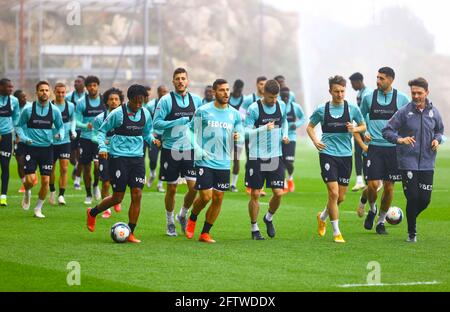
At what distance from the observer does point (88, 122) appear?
2098 cm

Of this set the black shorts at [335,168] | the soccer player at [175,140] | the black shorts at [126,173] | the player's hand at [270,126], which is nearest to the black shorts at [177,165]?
the soccer player at [175,140]

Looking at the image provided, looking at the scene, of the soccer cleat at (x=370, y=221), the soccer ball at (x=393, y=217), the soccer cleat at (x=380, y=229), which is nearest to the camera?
the soccer cleat at (x=380, y=229)

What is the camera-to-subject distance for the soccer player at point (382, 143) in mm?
16359

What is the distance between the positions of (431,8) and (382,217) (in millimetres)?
74574

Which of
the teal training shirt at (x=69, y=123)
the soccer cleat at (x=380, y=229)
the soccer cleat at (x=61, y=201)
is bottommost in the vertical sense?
the soccer cleat at (x=61, y=201)

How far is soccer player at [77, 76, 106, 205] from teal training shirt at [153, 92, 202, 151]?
509cm

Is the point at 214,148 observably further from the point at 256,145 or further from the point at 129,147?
the point at 129,147

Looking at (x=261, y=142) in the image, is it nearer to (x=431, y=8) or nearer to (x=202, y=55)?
(x=202, y=55)

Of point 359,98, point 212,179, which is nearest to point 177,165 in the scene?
point 212,179

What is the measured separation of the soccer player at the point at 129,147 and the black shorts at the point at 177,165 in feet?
2.09

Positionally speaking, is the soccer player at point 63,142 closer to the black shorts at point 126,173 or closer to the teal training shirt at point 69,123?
the teal training shirt at point 69,123

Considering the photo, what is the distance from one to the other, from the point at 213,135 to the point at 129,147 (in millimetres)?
1207

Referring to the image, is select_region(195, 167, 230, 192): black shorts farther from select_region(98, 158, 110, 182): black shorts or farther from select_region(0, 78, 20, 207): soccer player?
select_region(0, 78, 20, 207): soccer player
